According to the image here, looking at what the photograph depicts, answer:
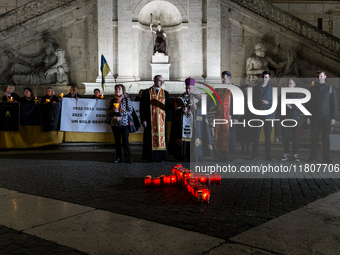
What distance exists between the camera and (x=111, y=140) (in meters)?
11.5

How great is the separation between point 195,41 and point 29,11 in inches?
316

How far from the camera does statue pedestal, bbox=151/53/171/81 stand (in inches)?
675

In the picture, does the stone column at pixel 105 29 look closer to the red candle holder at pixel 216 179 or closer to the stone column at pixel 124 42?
the stone column at pixel 124 42

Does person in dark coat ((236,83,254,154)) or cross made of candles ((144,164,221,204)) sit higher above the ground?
person in dark coat ((236,83,254,154))

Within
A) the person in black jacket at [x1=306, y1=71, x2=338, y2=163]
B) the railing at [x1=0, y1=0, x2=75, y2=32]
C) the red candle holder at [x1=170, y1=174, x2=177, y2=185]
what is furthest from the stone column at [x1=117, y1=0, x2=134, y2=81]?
the red candle holder at [x1=170, y1=174, x2=177, y2=185]

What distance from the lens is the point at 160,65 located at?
17141 millimetres

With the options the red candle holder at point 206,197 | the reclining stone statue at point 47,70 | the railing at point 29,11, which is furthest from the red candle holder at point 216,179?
the railing at point 29,11

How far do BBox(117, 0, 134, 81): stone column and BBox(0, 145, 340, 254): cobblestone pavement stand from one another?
9099 mm

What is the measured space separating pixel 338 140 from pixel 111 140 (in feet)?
23.0

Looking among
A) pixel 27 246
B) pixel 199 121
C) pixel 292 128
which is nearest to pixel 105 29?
pixel 199 121

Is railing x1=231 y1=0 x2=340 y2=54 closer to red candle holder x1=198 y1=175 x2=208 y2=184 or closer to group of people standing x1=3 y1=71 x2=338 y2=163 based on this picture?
group of people standing x1=3 y1=71 x2=338 y2=163

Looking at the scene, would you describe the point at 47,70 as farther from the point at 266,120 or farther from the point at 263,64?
the point at 266,120

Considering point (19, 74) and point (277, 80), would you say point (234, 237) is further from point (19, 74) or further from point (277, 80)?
point (19, 74)

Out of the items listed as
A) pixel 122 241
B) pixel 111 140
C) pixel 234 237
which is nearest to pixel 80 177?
pixel 122 241
